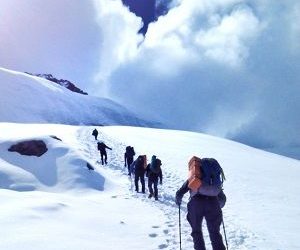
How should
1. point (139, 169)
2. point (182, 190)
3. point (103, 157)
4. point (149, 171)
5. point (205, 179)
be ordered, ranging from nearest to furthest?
1. point (205, 179)
2. point (182, 190)
3. point (149, 171)
4. point (139, 169)
5. point (103, 157)

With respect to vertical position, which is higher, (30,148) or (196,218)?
(30,148)

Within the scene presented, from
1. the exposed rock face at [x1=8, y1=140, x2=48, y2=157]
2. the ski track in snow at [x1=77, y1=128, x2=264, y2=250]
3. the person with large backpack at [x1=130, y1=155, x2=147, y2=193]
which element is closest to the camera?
the ski track in snow at [x1=77, y1=128, x2=264, y2=250]

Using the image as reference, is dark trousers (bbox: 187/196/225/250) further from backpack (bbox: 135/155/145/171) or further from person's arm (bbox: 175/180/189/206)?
backpack (bbox: 135/155/145/171)

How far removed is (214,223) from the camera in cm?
849

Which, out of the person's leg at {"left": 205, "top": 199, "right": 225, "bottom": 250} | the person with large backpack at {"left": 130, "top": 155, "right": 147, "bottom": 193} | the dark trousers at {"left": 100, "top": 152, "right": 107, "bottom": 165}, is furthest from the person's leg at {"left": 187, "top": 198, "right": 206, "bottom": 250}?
the dark trousers at {"left": 100, "top": 152, "right": 107, "bottom": 165}

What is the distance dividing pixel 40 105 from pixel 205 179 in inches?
6379

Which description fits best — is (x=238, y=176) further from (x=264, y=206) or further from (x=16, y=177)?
(x=16, y=177)

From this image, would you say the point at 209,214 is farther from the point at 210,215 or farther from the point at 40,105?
the point at 40,105

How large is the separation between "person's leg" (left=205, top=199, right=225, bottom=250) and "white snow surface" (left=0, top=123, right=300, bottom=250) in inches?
88.8

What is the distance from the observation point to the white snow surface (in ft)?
36.1

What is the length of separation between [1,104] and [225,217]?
481ft

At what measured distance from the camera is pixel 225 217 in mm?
15516

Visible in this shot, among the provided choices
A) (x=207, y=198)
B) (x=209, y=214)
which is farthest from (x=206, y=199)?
(x=209, y=214)

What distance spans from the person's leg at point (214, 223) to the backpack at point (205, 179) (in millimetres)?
226
